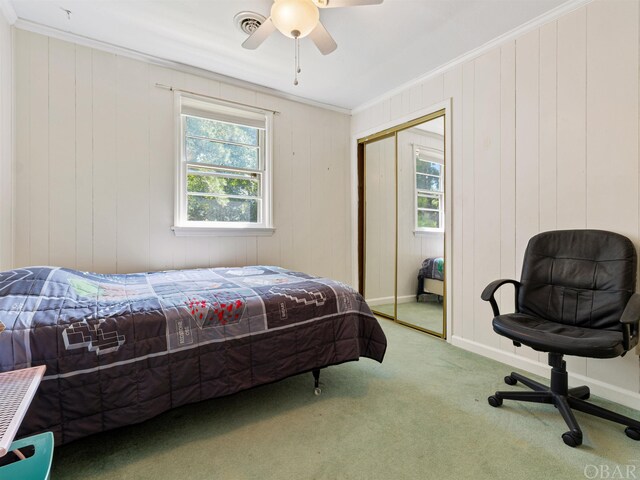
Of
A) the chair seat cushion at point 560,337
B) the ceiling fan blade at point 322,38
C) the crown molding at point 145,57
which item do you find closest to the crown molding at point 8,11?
the crown molding at point 145,57

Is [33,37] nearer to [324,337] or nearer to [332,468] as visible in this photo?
[324,337]

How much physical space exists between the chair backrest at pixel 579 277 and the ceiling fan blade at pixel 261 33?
2244 millimetres

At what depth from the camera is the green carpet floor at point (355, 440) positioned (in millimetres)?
1381

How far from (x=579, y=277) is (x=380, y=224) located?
216 cm

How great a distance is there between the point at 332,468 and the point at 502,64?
3.01 meters

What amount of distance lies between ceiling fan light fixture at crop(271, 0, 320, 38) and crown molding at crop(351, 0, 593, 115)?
5.32 ft

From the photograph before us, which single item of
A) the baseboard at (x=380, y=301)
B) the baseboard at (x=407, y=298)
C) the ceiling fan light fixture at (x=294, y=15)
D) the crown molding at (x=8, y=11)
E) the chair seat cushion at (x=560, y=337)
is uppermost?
the crown molding at (x=8, y=11)

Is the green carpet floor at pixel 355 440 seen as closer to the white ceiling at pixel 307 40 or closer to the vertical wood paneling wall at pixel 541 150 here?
the vertical wood paneling wall at pixel 541 150

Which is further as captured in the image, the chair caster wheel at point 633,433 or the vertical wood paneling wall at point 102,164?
the vertical wood paneling wall at point 102,164

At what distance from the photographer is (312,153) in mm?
3869

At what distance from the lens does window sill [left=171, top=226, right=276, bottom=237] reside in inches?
120

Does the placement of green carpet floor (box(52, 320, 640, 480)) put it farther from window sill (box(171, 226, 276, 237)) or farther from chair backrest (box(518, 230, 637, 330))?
window sill (box(171, 226, 276, 237))

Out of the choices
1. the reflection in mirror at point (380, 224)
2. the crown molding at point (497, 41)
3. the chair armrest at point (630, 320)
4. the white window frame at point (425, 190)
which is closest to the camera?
the chair armrest at point (630, 320)

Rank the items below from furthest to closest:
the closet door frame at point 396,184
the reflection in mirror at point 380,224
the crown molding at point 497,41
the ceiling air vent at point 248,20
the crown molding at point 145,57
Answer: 1. the reflection in mirror at point 380,224
2. the closet door frame at point 396,184
3. the crown molding at point 145,57
4. the ceiling air vent at point 248,20
5. the crown molding at point 497,41
